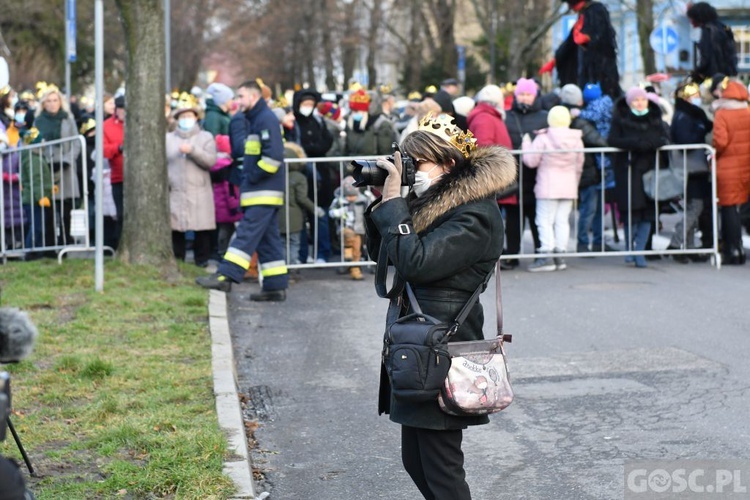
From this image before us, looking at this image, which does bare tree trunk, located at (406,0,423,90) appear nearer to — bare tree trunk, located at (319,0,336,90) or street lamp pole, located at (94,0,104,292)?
bare tree trunk, located at (319,0,336,90)

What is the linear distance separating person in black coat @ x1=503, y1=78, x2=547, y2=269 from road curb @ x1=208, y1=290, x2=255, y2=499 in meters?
4.27

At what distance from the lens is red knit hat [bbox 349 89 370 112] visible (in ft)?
46.5

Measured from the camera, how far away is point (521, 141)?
558 inches

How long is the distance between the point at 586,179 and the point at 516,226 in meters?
0.94

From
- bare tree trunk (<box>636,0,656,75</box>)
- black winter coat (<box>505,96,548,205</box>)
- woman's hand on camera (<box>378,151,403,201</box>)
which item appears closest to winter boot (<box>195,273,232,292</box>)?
black winter coat (<box>505,96,548,205</box>)

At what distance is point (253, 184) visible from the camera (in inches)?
456

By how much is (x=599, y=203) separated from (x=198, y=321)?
19.9 feet

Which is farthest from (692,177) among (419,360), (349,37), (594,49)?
(349,37)

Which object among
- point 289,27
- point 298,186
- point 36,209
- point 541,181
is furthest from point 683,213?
point 289,27

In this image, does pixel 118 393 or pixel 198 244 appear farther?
pixel 198 244

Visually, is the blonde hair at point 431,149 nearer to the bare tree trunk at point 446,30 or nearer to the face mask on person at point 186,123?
the face mask on person at point 186,123

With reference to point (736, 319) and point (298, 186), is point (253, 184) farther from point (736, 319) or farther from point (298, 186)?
point (736, 319)

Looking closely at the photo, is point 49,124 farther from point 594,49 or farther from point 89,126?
point 594,49

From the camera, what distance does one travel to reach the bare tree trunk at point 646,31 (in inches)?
1214
